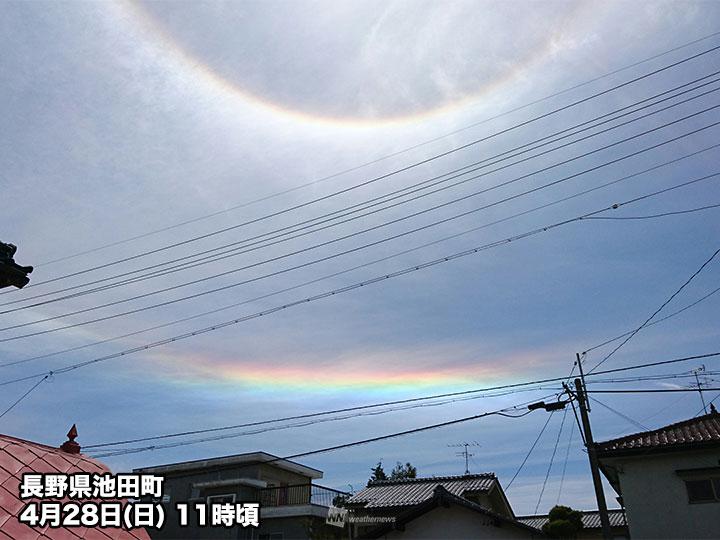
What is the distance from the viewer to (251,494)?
25859 millimetres

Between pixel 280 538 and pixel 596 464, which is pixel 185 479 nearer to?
pixel 280 538

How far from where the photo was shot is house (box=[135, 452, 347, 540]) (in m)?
24.1

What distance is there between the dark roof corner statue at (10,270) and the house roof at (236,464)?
17016mm

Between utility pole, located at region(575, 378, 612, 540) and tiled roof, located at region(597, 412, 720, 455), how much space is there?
1.48 meters

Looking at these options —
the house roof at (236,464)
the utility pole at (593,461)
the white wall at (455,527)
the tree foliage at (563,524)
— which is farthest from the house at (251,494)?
the utility pole at (593,461)

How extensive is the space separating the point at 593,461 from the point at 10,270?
52.9 ft

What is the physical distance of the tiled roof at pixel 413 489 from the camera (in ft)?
92.3

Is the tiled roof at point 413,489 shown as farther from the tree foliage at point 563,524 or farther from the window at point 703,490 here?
the window at point 703,490

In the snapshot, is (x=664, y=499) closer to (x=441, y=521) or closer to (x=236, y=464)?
(x=441, y=521)

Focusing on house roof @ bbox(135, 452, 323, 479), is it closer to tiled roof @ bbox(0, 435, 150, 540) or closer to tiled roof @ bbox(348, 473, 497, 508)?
tiled roof @ bbox(348, 473, 497, 508)

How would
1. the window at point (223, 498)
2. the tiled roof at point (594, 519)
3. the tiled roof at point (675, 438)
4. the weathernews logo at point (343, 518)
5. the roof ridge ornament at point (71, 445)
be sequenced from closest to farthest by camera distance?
the roof ridge ornament at point (71, 445)
the tiled roof at point (675, 438)
the weathernews logo at point (343, 518)
the window at point (223, 498)
the tiled roof at point (594, 519)

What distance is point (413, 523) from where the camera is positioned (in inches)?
916

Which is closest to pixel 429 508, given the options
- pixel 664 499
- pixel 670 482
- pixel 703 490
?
pixel 664 499

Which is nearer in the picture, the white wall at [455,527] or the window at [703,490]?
the window at [703,490]
